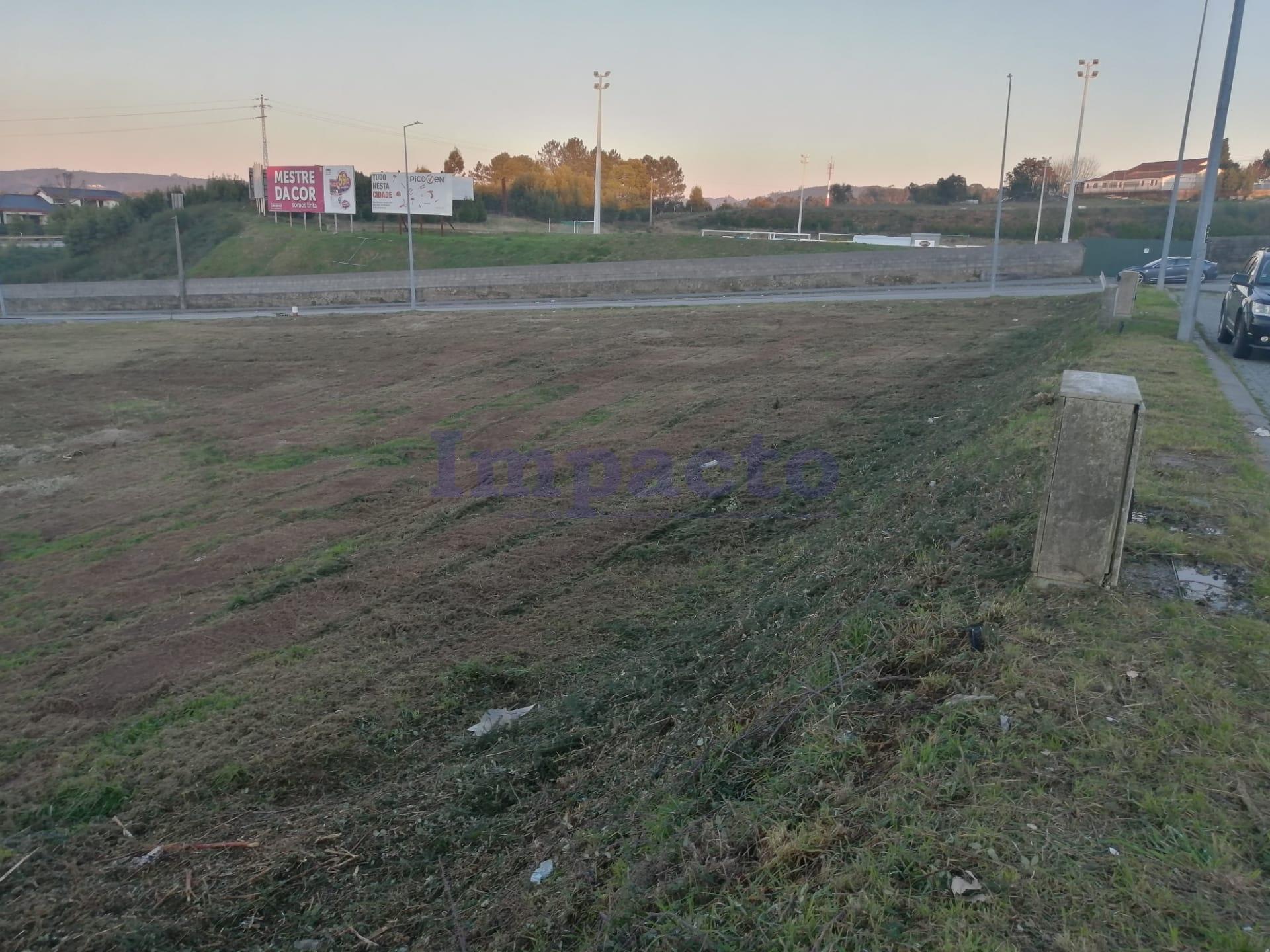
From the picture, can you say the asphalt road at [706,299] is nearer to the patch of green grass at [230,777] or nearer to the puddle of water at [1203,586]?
the puddle of water at [1203,586]

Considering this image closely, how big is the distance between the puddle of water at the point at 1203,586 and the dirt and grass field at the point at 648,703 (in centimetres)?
13

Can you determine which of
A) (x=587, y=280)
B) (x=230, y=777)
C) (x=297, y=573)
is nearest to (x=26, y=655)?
(x=297, y=573)

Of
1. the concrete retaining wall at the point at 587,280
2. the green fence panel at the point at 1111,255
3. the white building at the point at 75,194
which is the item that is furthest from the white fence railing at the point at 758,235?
the white building at the point at 75,194

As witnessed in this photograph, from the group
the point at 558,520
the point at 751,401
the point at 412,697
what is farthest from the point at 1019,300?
the point at 412,697

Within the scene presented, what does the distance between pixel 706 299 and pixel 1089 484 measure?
117 ft

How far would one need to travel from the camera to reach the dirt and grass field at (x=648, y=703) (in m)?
3.42

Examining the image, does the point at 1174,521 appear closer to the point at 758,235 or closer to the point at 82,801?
the point at 82,801

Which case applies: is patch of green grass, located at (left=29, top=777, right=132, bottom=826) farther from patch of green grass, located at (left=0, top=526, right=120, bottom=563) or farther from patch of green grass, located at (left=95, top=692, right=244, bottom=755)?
patch of green grass, located at (left=0, top=526, right=120, bottom=563)

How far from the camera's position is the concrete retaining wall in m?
42.1

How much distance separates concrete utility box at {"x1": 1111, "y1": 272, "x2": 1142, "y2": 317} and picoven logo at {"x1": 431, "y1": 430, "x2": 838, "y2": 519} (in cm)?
938

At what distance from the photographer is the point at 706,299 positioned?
39500mm

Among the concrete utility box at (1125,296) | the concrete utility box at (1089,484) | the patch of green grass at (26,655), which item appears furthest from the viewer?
the concrete utility box at (1125,296)

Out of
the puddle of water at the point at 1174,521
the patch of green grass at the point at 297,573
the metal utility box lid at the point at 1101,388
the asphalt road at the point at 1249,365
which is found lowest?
the patch of green grass at the point at 297,573

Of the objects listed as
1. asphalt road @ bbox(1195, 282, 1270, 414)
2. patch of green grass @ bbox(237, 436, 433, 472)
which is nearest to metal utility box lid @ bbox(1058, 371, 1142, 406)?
asphalt road @ bbox(1195, 282, 1270, 414)
